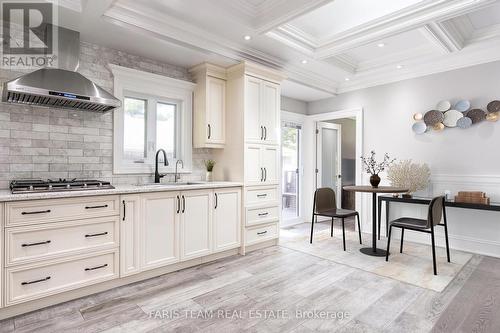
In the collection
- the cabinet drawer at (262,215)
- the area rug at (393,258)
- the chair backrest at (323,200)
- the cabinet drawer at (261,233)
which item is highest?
the chair backrest at (323,200)

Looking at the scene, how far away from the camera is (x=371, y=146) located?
481 centimetres

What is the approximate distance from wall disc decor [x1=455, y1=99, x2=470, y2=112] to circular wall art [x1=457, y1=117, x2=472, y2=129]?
135 mm

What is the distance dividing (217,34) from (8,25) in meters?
1.97

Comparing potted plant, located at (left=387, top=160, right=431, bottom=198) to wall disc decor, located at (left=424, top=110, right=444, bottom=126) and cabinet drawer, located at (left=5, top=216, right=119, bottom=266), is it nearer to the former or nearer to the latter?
wall disc decor, located at (left=424, top=110, right=444, bottom=126)

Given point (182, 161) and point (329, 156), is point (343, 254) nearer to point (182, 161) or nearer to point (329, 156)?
point (182, 161)

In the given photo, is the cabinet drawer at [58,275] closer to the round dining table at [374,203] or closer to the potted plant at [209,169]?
the potted plant at [209,169]

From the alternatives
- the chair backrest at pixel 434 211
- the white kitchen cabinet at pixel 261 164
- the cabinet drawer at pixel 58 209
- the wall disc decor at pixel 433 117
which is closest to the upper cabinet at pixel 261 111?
the white kitchen cabinet at pixel 261 164

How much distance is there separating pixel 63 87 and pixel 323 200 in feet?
11.3

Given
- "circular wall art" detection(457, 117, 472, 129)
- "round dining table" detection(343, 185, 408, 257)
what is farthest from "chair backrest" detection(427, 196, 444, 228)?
"circular wall art" detection(457, 117, 472, 129)

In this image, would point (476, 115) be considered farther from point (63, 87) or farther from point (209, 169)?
point (63, 87)

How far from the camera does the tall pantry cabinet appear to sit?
3.72 meters

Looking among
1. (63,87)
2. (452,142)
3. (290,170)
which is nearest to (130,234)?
(63,87)

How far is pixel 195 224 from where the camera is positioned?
10.6 feet

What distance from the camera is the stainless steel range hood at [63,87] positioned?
91.3 inches
